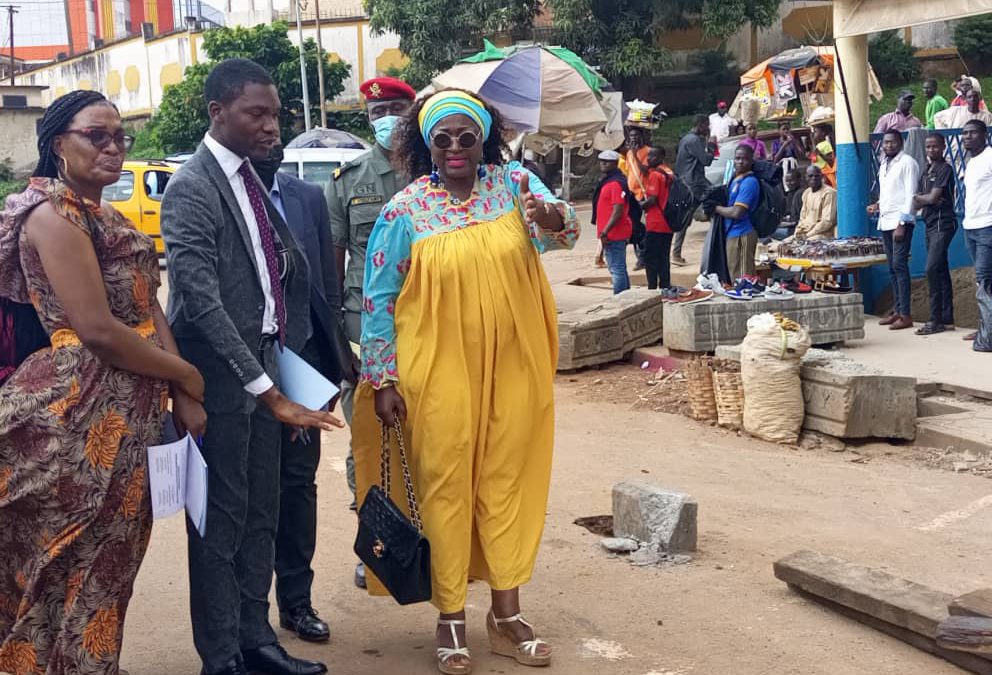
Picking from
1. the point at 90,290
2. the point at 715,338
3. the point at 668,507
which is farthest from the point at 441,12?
the point at 90,290

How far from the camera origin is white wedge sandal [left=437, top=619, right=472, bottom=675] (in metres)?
3.89

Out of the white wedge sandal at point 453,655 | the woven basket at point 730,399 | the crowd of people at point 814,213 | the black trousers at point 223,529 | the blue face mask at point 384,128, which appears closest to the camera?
the black trousers at point 223,529

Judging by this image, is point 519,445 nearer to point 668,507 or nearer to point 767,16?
point 668,507

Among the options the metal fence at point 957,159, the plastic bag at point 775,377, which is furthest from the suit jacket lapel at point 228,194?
the metal fence at point 957,159

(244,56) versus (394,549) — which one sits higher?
(244,56)

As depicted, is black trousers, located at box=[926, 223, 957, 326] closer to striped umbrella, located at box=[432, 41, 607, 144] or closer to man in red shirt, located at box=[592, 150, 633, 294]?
man in red shirt, located at box=[592, 150, 633, 294]

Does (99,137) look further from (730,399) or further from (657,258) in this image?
(657,258)

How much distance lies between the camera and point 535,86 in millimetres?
12859

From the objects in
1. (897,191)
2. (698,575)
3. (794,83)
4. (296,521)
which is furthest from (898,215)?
(794,83)

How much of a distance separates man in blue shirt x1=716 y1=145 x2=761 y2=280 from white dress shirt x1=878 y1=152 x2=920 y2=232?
1160mm

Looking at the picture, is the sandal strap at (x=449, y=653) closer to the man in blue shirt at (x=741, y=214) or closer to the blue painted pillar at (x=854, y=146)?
the man in blue shirt at (x=741, y=214)

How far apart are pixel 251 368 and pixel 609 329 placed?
263 inches

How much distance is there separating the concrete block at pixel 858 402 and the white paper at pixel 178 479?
5089 mm

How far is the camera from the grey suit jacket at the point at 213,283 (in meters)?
3.41
